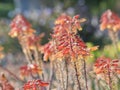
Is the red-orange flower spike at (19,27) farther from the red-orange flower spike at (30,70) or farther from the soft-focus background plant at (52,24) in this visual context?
the soft-focus background plant at (52,24)

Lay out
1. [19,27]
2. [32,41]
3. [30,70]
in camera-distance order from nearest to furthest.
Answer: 1. [30,70]
2. [19,27]
3. [32,41]

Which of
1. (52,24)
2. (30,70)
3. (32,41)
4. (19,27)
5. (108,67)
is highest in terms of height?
(52,24)

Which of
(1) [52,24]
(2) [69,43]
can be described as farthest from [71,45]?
(1) [52,24]

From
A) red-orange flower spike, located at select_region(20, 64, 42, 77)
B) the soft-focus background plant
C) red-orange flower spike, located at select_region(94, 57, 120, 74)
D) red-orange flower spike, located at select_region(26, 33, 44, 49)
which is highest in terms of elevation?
the soft-focus background plant

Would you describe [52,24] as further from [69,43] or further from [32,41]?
[69,43]

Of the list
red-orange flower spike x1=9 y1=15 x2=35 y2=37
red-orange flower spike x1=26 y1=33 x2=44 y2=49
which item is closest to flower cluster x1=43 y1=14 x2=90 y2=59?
red-orange flower spike x1=9 y1=15 x2=35 y2=37

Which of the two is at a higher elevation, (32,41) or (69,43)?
(32,41)

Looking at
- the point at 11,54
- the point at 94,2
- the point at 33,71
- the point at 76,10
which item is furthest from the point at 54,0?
the point at 33,71

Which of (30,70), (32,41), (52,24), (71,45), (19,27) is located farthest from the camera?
(52,24)

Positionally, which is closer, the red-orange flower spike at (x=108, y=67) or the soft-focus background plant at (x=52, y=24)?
the red-orange flower spike at (x=108, y=67)

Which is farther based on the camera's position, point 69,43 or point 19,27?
point 19,27

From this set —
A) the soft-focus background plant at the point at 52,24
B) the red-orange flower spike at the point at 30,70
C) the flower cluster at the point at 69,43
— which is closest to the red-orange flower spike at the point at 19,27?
the red-orange flower spike at the point at 30,70

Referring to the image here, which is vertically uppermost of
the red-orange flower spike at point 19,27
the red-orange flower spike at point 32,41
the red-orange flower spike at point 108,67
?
the red-orange flower spike at point 19,27

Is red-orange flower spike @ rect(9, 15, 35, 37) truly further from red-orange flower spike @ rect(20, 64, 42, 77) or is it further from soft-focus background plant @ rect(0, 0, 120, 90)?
soft-focus background plant @ rect(0, 0, 120, 90)
